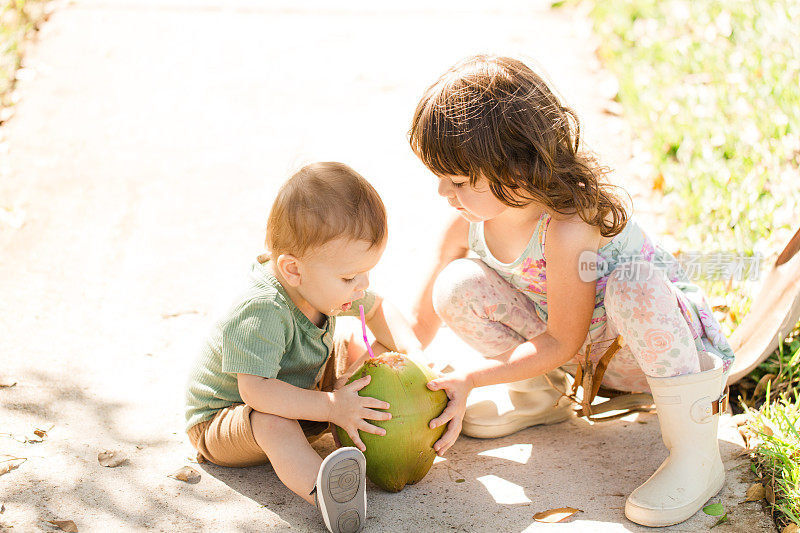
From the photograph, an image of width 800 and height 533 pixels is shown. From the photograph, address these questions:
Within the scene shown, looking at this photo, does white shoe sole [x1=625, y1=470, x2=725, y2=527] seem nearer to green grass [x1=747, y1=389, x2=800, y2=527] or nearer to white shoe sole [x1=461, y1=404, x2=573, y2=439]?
green grass [x1=747, y1=389, x2=800, y2=527]

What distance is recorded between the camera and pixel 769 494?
2318 millimetres

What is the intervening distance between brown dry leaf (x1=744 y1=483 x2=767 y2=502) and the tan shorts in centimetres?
123

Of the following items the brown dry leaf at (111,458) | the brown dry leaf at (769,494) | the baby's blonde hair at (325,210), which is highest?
the baby's blonde hair at (325,210)

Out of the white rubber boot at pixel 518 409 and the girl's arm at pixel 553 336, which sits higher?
the girl's arm at pixel 553 336

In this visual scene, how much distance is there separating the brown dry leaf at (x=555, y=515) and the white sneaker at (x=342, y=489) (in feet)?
1.63

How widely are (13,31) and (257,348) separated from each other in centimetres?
458

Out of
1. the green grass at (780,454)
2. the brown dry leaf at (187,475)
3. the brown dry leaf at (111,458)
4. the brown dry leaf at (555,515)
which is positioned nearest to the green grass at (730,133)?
the green grass at (780,454)

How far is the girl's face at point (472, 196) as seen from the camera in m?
2.28

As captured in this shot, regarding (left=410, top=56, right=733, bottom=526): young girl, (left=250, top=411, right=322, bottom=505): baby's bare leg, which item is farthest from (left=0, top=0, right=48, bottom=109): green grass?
(left=410, top=56, right=733, bottom=526): young girl

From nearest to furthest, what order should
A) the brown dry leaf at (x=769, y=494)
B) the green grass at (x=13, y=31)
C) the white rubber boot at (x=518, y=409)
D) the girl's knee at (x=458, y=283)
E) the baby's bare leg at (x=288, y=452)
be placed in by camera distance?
the baby's bare leg at (x=288, y=452)
the brown dry leaf at (x=769, y=494)
the girl's knee at (x=458, y=283)
the white rubber boot at (x=518, y=409)
the green grass at (x=13, y=31)

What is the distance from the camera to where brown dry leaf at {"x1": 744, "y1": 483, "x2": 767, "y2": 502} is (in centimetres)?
231

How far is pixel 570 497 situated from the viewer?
2.35 metres

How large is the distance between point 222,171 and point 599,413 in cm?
268

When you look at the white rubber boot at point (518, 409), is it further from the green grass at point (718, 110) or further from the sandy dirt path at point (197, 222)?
the green grass at point (718, 110)
